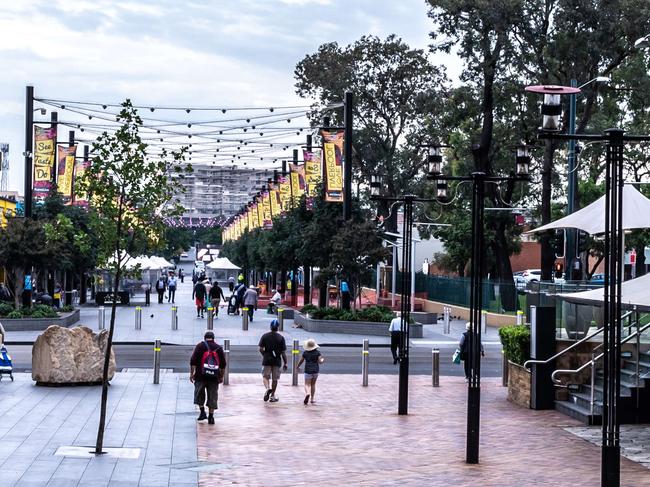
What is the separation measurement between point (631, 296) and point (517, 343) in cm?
548

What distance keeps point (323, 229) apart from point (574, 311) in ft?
91.9

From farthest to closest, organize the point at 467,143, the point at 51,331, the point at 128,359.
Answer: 1. the point at 467,143
2. the point at 128,359
3. the point at 51,331

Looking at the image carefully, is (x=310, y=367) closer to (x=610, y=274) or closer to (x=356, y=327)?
(x=610, y=274)

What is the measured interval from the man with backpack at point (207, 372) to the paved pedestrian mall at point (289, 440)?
400mm

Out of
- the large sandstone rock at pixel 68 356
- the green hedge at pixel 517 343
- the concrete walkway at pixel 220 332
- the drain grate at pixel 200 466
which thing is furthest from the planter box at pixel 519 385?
the concrete walkway at pixel 220 332

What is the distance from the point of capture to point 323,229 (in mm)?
52062

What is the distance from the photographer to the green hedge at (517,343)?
24.6m

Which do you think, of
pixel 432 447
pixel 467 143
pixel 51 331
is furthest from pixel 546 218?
pixel 432 447

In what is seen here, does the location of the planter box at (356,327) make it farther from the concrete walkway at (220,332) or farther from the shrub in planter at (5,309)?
the shrub in planter at (5,309)

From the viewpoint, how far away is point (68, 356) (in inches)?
1007

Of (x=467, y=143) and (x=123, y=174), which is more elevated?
(x=467, y=143)

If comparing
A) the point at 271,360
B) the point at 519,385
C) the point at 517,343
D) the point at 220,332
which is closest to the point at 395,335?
the point at 517,343

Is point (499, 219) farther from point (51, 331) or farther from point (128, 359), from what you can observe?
point (51, 331)

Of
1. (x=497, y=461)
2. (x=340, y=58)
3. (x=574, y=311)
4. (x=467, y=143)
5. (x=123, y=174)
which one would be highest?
(x=340, y=58)
